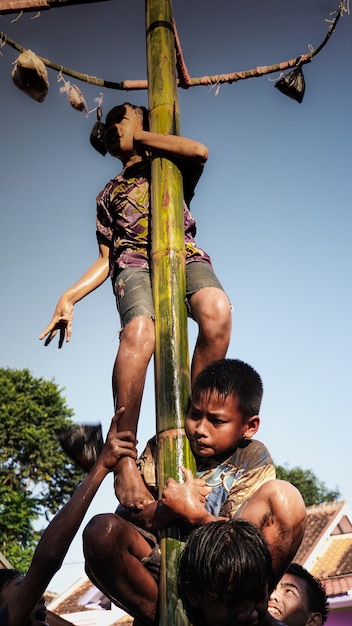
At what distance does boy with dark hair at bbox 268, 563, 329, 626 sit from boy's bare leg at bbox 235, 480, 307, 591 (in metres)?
1.74

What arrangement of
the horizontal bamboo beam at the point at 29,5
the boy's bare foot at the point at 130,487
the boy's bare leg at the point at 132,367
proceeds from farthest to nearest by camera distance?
1. the horizontal bamboo beam at the point at 29,5
2. the boy's bare leg at the point at 132,367
3. the boy's bare foot at the point at 130,487

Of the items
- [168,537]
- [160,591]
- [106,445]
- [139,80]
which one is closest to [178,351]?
[106,445]

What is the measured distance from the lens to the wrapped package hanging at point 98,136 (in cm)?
435

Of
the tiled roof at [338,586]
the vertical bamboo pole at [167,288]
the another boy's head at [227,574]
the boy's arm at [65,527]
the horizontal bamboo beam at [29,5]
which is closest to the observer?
the another boy's head at [227,574]

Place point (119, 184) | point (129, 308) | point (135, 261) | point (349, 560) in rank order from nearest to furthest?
1. point (129, 308)
2. point (135, 261)
3. point (119, 184)
4. point (349, 560)

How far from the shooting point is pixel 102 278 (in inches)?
159

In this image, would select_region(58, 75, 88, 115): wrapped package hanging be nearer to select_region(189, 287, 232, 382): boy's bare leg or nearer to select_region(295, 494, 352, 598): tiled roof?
select_region(189, 287, 232, 382): boy's bare leg

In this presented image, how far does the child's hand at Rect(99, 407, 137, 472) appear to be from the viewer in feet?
10.5

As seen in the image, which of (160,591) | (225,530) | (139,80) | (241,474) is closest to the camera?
(225,530)

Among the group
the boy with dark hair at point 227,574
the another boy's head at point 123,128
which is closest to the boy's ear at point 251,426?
the boy with dark hair at point 227,574

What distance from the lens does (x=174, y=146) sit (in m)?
3.51

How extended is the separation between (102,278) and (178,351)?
1.02m

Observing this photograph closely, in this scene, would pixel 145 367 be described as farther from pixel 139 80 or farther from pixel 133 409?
pixel 139 80

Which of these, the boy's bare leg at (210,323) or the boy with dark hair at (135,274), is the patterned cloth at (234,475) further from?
the boy's bare leg at (210,323)
